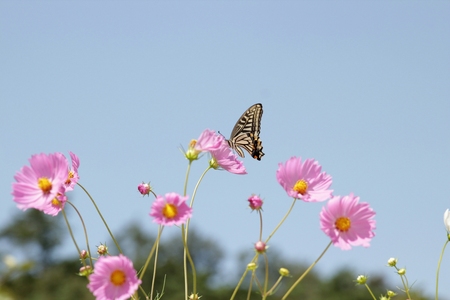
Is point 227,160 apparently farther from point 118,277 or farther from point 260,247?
point 118,277

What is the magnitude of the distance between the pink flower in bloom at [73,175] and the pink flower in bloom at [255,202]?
50cm

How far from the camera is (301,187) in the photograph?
1630 millimetres

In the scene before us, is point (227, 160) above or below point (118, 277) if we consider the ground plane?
above

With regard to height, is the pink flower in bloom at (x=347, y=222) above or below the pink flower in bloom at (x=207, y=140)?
below

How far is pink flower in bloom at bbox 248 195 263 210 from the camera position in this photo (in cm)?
164

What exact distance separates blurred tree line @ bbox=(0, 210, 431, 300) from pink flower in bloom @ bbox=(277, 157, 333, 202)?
470 inches

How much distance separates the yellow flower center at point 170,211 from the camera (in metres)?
1.35

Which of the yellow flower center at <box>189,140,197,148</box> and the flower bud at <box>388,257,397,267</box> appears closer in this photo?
the yellow flower center at <box>189,140,197,148</box>

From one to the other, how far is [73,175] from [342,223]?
78 cm

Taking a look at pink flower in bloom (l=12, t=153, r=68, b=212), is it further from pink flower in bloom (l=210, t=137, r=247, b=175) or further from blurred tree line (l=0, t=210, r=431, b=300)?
blurred tree line (l=0, t=210, r=431, b=300)

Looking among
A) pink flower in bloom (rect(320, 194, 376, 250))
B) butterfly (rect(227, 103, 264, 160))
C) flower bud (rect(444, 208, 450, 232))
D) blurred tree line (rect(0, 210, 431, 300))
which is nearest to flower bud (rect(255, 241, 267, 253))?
pink flower in bloom (rect(320, 194, 376, 250))

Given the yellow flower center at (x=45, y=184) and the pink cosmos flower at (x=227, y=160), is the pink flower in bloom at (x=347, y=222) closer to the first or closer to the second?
the pink cosmos flower at (x=227, y=160)

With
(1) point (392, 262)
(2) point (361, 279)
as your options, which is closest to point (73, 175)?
(2) point (361, 279)

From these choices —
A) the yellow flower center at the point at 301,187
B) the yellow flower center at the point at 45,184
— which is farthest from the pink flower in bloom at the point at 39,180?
the yellow flower center at the point at 301,187
